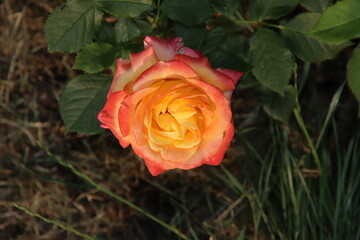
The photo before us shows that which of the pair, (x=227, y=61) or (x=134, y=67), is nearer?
(x=134, y=67)

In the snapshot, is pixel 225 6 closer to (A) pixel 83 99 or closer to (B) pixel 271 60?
(B) pixel 271 60

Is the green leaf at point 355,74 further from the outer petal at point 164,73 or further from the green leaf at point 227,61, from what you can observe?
the outer petal at point 164,73

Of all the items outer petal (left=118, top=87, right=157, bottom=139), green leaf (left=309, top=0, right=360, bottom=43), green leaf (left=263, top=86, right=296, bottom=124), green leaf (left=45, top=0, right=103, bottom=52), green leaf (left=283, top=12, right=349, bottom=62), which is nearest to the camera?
outer petal (left=118, top=87, right=157, bottom=139)

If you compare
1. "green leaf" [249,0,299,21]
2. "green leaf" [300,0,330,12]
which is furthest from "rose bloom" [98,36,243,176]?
"green leaf" [300,0,330,12]

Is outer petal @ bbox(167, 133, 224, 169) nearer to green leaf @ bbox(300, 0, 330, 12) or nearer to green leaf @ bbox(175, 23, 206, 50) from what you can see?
green leaf @ bbox(175, 23, 206, 50)

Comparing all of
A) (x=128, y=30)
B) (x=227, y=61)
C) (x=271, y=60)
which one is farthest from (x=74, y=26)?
(x=271, y=60)

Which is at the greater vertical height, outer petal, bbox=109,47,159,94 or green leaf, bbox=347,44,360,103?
outer petal, bbox=109,47,159,94
